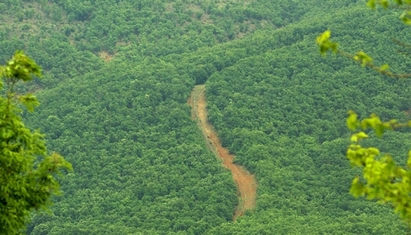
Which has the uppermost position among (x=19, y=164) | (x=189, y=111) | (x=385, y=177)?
(x=189, y=111)

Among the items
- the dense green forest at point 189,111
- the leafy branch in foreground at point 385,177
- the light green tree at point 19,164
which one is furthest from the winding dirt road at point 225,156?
the leafy branch in foreground at point 385,177

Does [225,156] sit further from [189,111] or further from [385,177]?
[385,177]

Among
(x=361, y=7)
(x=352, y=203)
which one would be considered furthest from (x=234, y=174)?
(x=361, y=7)

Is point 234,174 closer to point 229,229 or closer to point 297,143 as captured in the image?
point 297,143

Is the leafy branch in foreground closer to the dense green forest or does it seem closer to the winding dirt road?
the dense green forest

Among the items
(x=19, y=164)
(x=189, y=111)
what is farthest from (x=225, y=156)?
(x=19, y=164)

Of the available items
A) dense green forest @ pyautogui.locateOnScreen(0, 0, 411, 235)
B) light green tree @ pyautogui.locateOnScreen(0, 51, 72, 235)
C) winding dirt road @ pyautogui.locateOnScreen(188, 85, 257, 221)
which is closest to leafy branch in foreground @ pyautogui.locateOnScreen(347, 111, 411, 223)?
light green tree @ pyautogui.locateOnScreen(0, 51, 72, 235)

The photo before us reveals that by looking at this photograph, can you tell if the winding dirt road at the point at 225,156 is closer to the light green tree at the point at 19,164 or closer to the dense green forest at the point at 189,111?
the dense green forest at the point at 189,111
